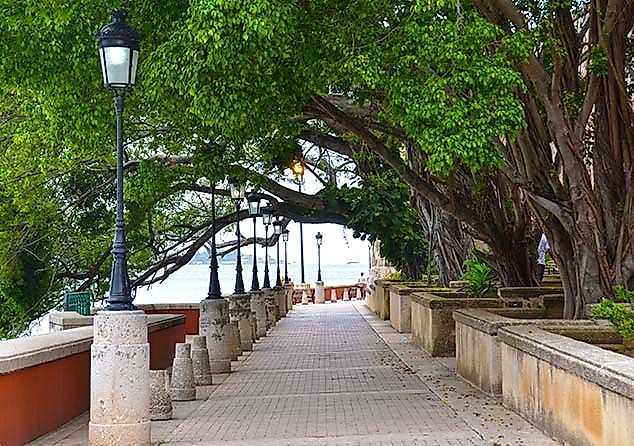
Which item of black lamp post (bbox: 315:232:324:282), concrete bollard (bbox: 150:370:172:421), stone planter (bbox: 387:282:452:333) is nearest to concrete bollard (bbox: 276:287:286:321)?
stone planter (bbox: 387:282:452:333)

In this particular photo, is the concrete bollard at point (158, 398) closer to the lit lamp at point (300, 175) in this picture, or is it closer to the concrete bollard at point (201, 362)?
the concrete bollard at point (201, 362)

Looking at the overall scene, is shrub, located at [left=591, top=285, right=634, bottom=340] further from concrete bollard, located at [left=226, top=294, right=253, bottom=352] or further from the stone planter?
the stone planter

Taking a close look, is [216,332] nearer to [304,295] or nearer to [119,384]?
[119,384]

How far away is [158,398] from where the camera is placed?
12211mm

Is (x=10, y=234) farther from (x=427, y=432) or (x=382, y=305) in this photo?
(x=427, y=432)

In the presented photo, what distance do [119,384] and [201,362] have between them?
582 centimetres

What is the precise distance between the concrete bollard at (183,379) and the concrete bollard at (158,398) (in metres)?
1.68

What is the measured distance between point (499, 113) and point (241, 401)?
226 inches

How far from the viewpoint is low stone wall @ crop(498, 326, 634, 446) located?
7.86 meters

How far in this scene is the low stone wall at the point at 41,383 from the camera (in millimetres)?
10242

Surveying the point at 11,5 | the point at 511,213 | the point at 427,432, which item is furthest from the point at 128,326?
the point at 511,213

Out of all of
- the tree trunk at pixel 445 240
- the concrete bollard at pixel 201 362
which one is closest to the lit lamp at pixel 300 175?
the tree trunk at pixel 445 240

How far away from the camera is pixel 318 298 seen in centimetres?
5675

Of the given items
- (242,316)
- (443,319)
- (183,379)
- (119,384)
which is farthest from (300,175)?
(119,384)
